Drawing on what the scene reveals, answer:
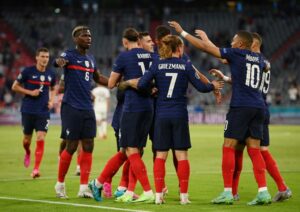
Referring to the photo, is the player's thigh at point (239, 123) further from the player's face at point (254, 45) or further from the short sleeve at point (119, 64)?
the short sleeve at point (119, 64)

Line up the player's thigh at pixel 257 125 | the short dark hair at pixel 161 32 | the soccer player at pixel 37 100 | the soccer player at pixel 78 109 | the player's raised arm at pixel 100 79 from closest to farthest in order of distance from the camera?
the player's thigh at pixel 257 125
the short dark hair at pixel 161 32
the soccer player at pixel 78 109
the player's raised arm at pixel 100 79
the soccer player at pixel 37 100

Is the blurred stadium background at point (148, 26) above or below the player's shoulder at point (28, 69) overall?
above

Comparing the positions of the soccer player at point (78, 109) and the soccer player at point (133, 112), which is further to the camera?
the soccer player at point (78, 109)

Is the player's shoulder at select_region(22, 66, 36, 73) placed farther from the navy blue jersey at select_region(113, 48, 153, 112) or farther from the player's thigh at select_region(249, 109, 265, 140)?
the player's thigh at select_region(249, 109, 265, 140)

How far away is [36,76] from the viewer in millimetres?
17297

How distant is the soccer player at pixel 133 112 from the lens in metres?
12.1

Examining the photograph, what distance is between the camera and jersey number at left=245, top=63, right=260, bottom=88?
39.1 feet

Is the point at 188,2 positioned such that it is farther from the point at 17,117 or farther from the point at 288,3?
the point at 17,117

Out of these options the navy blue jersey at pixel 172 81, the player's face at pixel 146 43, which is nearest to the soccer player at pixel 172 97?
the navy blue jersey at pixel 172 81

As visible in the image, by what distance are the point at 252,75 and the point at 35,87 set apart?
6835 mm

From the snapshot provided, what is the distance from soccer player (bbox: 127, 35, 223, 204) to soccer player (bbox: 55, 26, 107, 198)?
1530 mm

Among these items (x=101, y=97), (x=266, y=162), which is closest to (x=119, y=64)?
(x=266, y=162)

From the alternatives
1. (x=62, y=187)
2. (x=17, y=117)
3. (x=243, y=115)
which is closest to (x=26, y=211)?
(x=62, y=187)

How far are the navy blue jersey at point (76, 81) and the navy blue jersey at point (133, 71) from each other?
38.4 inches
